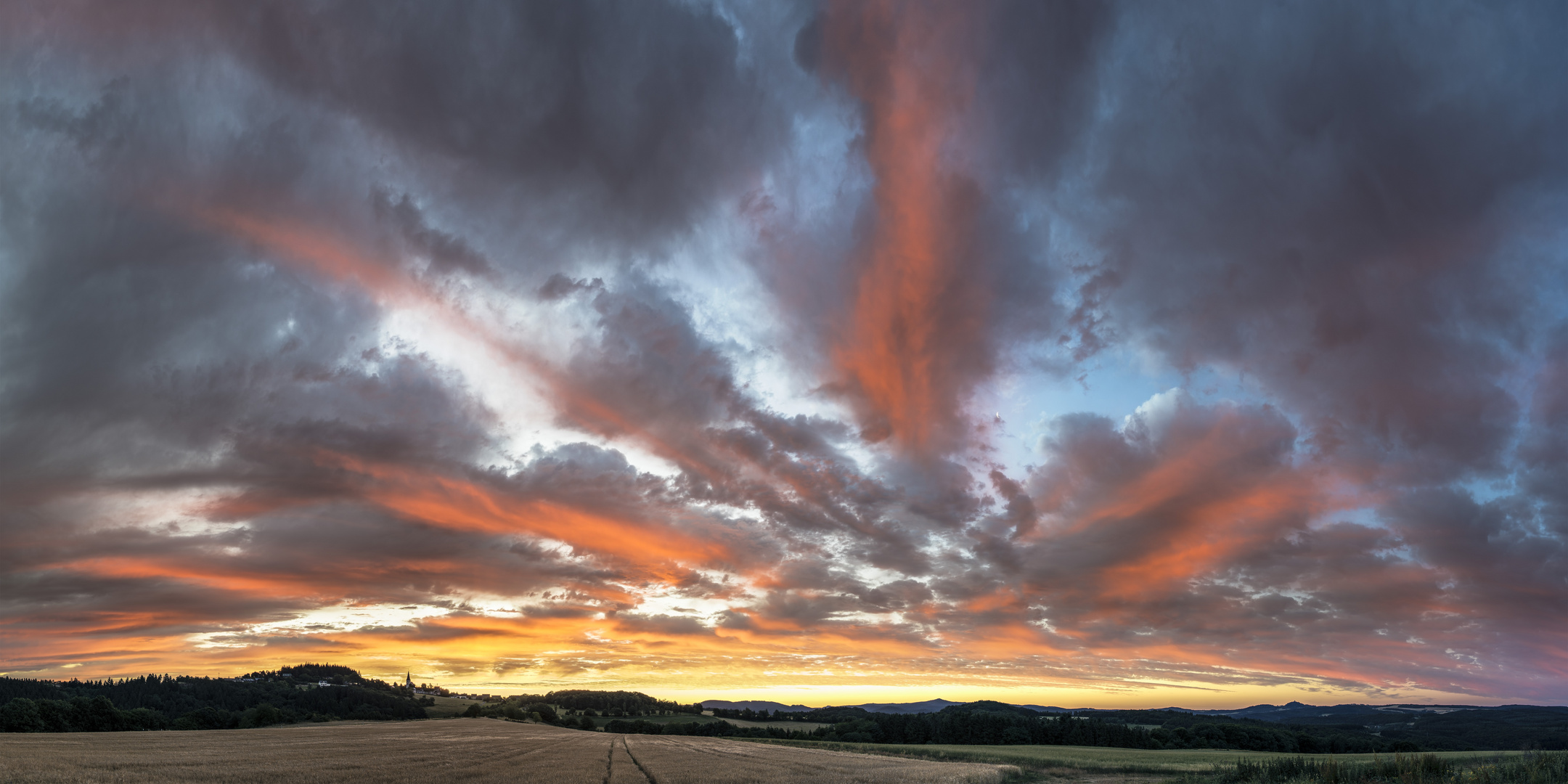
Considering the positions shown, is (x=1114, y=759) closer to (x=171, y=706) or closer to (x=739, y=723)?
(x=739, y=723)

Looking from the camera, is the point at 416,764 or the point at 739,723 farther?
the point at 739,723

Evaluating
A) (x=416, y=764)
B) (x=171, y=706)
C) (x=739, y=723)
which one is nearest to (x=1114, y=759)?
(x=416, y=764)

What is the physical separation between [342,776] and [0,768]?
16.7 meters

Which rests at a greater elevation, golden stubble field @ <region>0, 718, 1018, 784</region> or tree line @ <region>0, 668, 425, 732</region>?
golden stubble field @ <region>0, 718, 1018, 784</region>

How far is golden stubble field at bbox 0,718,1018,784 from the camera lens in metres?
37.9

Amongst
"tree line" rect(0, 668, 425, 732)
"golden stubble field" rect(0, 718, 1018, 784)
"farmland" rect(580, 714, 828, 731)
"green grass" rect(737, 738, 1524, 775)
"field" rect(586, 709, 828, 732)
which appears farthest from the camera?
"farmland" rect(580, 714, 828, 731)

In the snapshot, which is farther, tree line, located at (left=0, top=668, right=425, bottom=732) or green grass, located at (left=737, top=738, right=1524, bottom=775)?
tree line, located at (left=0, top=668, right=425, bottom=732)

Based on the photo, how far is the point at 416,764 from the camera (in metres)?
46.7

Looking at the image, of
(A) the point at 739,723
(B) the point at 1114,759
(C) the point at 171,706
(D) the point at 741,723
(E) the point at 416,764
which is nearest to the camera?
(E) the point at 416,764

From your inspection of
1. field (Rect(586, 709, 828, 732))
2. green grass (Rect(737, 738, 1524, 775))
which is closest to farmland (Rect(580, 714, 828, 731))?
field (Rect(586, 709, 828, 732))

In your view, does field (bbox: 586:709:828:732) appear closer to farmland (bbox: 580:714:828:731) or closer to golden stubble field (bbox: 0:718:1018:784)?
farmland (bbox: 580:714:828:731)

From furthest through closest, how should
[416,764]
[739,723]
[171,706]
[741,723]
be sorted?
[741,723] < [739,723] < [171,706] < [416,764]

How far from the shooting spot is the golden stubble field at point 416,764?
1494 inches

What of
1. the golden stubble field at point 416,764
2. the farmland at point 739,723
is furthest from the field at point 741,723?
the golden stubble field at point 416,764
